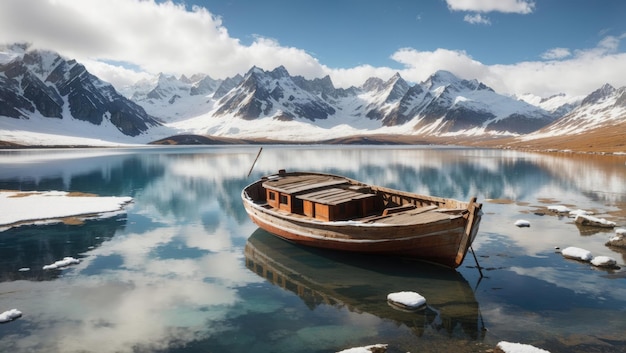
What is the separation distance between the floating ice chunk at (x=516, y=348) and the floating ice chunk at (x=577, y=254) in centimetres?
1366

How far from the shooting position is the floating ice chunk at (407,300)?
61.2ft

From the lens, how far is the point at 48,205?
4512 cm

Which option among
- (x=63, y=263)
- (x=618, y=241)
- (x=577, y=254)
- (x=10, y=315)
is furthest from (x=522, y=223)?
(x=10, y=315)

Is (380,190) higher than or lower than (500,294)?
higher

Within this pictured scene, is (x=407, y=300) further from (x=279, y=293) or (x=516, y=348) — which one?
(x=279, y=293)

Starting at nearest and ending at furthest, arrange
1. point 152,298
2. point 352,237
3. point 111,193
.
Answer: point 152,298
point 352,237
point 111,193

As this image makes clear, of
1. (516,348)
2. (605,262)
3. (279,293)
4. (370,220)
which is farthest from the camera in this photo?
(370,220)

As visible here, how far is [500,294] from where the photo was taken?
20.5 metres

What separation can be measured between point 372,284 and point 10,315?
58.0 ft

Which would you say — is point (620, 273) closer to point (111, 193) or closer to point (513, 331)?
point (513, 331)

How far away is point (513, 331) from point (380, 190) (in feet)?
54.2

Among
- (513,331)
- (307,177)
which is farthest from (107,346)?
(307,177)

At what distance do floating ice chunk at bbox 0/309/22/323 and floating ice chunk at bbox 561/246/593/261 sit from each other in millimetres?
31556

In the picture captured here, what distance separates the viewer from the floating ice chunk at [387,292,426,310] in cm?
1866
